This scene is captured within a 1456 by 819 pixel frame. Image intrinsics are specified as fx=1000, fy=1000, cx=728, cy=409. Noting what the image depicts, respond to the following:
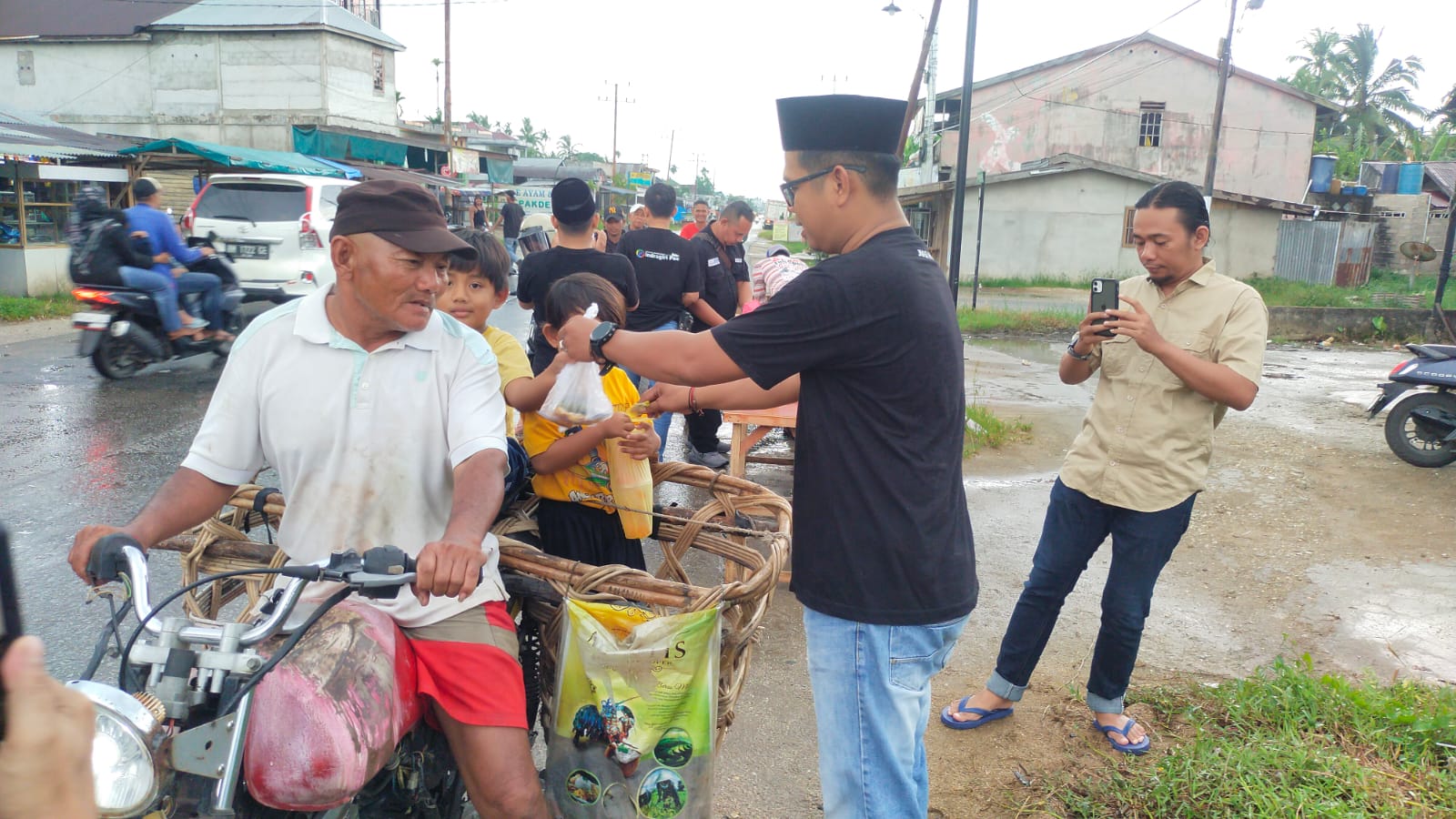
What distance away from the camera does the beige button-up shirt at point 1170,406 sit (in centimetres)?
333

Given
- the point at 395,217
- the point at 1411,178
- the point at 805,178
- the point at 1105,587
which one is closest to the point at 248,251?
the point at 395,217

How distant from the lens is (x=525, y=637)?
8.89 ft

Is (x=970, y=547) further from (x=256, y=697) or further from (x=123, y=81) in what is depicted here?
(x=123, y=81)

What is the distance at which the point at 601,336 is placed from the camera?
7.97 ft

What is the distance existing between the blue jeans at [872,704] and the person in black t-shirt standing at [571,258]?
10.2 ft

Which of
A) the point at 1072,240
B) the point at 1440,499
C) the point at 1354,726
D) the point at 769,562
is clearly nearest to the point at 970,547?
the point at 769,562

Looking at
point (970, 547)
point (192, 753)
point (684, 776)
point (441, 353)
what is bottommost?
point (684, 776)

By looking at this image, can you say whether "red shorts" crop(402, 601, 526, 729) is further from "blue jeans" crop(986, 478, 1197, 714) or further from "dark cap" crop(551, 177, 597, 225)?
"dark cap" crop(551, 177, 597, 225)

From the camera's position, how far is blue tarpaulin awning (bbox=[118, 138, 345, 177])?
16750mm

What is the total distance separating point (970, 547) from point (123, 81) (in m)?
35.2

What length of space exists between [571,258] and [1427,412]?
673cm

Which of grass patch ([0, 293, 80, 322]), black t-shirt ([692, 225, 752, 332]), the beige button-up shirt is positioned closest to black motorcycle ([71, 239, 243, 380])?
grass patch ([0, 293, 80, 322])

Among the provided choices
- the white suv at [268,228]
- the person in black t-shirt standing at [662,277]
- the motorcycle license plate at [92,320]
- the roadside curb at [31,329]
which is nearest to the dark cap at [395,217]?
the person in black t-shirt standing at [662,277]

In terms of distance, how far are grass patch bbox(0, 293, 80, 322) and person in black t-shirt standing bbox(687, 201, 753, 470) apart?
938 cm
